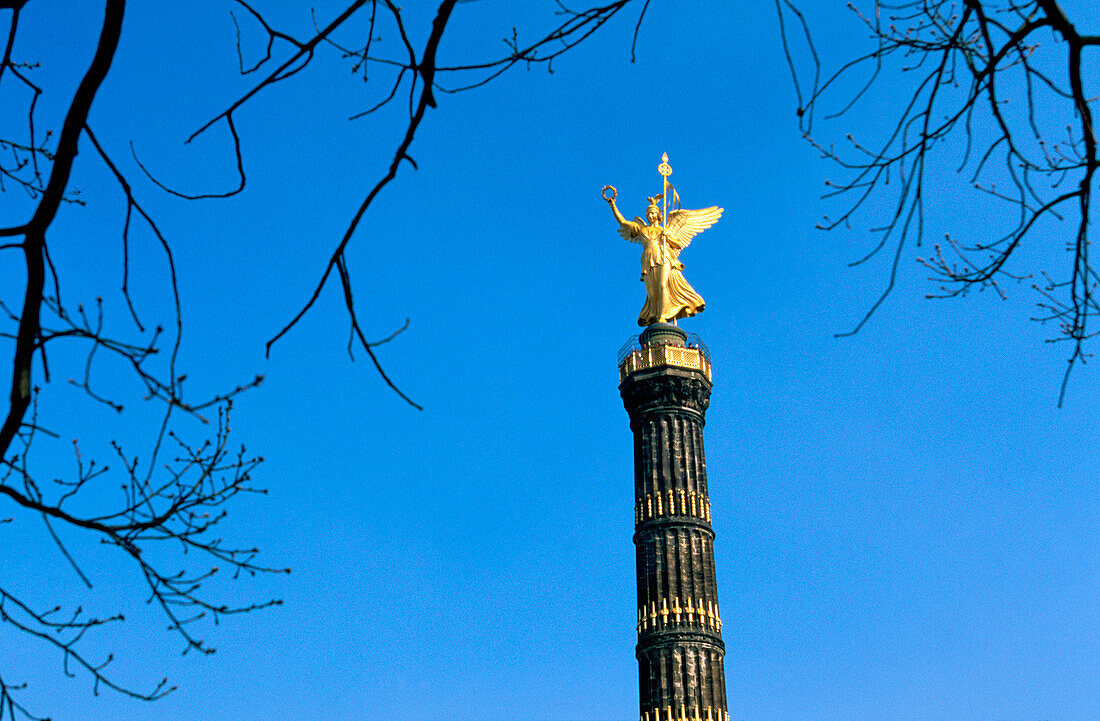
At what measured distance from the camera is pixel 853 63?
194 inches

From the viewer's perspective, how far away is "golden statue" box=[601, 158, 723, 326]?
3425 centimetres

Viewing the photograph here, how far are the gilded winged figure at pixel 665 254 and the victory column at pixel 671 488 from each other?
0.03 metres

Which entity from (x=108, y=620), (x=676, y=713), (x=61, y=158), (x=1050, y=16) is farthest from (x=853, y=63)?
(x=676, y=713)

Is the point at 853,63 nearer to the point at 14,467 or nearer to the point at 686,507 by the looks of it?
the point at 14,467

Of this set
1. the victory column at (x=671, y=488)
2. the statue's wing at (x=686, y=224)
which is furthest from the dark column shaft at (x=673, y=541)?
the statue's wing at (x=686, y=224)

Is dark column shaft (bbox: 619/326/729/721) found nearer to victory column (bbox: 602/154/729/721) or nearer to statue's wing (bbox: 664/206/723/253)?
victory column (bbox: 602/154/729/721)

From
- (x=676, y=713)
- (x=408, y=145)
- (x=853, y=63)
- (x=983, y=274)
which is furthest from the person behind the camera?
(x=676, y=713)

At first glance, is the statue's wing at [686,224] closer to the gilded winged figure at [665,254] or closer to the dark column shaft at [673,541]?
the gilded winged figure at [665,254]

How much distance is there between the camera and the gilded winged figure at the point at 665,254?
112 ft

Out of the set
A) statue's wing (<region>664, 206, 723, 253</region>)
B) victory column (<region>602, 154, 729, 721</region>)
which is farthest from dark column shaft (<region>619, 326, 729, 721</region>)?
statue's wing (<region>664, 206, 723, 253</region>)

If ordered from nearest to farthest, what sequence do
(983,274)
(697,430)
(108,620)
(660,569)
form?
(108,620) < (983,274) < (660,569) < (697,430)

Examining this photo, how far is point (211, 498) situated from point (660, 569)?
2548 centimetres

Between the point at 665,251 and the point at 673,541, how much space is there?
900 cm

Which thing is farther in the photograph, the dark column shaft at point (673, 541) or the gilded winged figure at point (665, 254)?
the gilded winged figure at point (665, 254)
